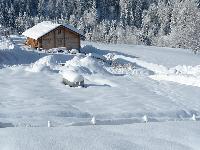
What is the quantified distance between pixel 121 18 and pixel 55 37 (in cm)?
9061

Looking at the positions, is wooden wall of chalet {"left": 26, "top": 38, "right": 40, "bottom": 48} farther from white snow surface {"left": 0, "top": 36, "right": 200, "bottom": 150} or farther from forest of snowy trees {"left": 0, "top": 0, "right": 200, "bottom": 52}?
forest of snowy trees {"left": 0, "top": 0, "right": 200, "bottom": 52}

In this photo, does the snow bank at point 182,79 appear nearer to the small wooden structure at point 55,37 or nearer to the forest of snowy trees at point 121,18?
the small wooden structure at point 55,37

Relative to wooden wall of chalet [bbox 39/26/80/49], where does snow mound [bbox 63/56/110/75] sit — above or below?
below

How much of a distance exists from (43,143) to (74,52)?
41.3m

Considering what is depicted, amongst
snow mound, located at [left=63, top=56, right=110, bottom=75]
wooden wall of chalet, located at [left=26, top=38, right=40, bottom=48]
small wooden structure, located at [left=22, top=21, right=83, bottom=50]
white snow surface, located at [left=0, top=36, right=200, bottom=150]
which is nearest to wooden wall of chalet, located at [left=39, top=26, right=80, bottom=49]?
small wooden structure, located at [left=22, top=21, right=83, bottom=50]

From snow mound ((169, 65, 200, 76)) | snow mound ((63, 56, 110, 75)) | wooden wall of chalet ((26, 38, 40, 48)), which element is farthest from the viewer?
wooden wall of chalet ((26, 38, 40, 48))

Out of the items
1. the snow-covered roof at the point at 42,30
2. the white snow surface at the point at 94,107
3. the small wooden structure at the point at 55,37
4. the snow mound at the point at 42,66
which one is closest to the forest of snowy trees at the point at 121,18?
the small wooden structure at the point at 55,37

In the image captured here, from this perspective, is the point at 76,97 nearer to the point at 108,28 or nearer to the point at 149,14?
the point at 108,28

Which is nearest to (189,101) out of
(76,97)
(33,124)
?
(76,97)

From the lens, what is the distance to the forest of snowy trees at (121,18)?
361 feet

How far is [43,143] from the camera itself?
655 inches

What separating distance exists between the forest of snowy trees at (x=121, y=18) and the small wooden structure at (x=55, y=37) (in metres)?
30.2

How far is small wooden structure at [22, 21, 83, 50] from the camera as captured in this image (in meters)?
60.2

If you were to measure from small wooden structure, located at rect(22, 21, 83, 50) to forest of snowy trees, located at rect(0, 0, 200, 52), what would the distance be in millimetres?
30239
